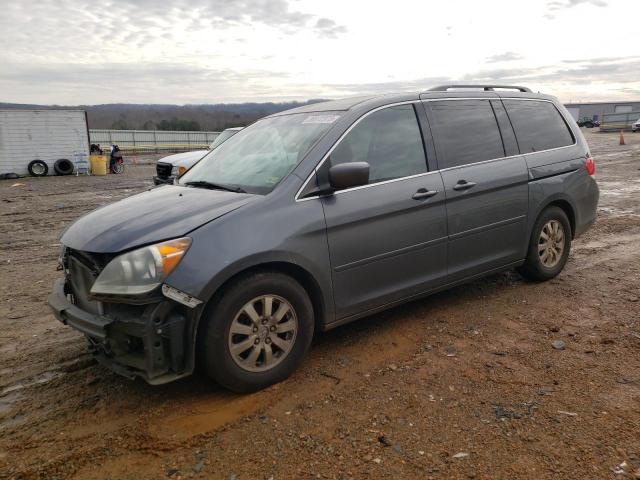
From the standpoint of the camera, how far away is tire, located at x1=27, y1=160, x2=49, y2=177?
76.5 feet

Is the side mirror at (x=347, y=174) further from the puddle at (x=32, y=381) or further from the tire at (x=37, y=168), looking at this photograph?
the tire at (x=37, y=168)

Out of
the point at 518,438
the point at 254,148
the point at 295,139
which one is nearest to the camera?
the point at 518,438

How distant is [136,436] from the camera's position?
3.00m

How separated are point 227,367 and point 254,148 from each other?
190 cm

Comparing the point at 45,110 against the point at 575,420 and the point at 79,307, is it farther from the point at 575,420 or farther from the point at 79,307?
the point at 575,420

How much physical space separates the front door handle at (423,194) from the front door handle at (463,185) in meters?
0.26

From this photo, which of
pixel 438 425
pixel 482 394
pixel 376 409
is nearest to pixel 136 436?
pixel 376 409

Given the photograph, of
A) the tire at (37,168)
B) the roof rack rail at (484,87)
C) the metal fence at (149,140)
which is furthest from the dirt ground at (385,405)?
the metal fence at (149,140)

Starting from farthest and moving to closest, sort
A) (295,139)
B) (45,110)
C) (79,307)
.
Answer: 1. (45,110)
2. (295,139)
3. (79,307)

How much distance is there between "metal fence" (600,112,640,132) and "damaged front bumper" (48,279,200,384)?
57158 mm

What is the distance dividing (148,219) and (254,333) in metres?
1.01

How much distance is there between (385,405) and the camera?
126 inches

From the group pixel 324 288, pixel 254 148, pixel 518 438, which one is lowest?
pixel 518 438

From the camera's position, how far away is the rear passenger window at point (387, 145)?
154 inches
